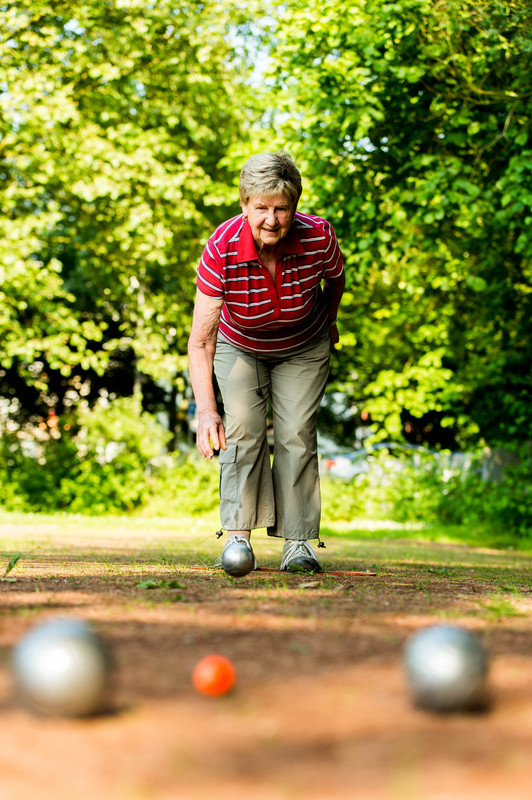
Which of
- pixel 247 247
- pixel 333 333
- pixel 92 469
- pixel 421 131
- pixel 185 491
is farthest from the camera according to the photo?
pixel 92 469

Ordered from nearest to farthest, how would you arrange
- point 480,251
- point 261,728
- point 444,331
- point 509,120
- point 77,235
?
1. point 261,728
2. point 509,120
3. point 480,251
4. point 444,331
5. point 77,235

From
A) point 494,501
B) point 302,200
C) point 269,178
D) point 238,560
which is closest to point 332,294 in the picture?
point 269,178

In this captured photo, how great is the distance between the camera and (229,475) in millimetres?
5203

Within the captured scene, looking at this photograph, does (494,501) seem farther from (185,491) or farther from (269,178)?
(269,178)

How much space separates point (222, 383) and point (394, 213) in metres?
4.99

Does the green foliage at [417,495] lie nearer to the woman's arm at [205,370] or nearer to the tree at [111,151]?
the tree at [111,151]

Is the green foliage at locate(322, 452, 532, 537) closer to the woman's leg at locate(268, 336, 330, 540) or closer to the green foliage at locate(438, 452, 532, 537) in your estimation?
the green foliage at locate(438, 452, 532, 537)

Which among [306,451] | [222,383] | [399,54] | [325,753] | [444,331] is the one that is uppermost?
[399,54]

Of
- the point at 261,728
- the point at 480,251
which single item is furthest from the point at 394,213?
the point at 261,728

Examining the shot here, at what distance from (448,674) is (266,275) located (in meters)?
3.06

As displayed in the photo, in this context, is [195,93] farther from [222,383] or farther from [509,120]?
[222,383]

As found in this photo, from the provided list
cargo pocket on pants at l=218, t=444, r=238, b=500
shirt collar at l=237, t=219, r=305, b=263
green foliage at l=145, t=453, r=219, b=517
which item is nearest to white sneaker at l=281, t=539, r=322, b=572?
cargo pocket on pants at l=218, t=444, r=238, b=500

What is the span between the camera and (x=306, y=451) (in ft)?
17.2

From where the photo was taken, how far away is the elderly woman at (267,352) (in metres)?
A: 4.81
